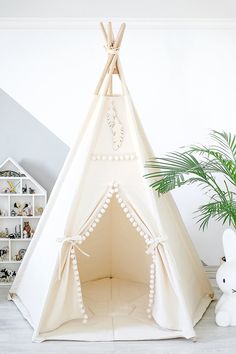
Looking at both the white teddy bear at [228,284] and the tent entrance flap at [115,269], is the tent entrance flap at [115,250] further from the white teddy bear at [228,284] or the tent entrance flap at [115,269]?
the white teddy bear at [228,284]

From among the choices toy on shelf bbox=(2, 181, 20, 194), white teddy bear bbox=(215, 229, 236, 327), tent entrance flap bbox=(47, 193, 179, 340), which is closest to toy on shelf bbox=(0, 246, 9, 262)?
toy on shelf bbox=(2, 181, 20, 194)

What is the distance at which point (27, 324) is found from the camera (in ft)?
10.2

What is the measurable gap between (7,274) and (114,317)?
1149 millimetres

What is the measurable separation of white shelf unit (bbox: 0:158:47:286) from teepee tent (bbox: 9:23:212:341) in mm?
439

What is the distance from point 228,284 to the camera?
311cm

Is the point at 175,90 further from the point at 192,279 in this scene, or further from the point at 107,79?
the point at 192,279

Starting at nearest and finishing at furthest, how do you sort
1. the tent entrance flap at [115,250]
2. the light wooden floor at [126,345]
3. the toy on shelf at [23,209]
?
the light wooden floor at [126,345], the tent entrance flap at [115,250], the toy on shelf at [23,209]

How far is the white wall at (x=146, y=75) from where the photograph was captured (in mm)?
3967

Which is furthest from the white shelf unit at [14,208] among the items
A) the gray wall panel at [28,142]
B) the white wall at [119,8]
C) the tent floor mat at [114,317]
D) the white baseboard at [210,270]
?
the white baseboard at [210,270]

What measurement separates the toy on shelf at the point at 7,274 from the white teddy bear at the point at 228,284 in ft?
5.32

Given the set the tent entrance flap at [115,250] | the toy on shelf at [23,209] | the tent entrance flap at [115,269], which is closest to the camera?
the tent entrance flap at [115,269]

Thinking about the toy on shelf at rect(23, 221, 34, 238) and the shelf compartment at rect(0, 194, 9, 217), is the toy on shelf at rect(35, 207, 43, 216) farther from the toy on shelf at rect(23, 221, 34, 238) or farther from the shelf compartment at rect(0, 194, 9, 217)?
the shelf compartment at rect(0, 194, 9, 217)

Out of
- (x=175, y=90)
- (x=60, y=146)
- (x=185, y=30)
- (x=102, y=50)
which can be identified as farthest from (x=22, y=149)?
(x=185, y=30)

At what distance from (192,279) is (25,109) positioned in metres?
1.82
